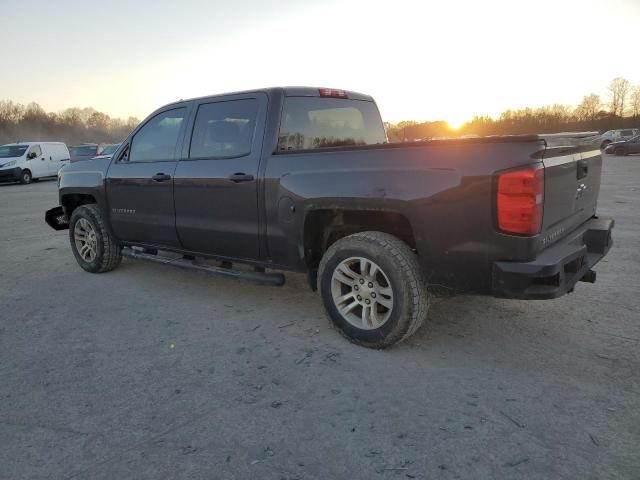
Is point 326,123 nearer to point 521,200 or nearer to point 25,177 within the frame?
point 521,200

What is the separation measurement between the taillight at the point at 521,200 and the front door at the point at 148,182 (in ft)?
9.90

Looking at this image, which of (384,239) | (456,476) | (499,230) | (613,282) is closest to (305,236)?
(384,239)

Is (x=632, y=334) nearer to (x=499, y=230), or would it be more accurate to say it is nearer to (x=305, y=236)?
(x=499, y=230)

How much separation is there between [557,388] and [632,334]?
43.0 inches

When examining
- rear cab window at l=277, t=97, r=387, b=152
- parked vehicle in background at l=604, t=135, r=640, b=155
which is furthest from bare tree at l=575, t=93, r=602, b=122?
rear cab window at l=277, t=97, r=387, b=152

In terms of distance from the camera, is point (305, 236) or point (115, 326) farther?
point (115, 326)

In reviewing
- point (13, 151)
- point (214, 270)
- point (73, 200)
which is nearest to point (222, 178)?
point (214, 270)

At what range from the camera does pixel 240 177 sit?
3.86 meters

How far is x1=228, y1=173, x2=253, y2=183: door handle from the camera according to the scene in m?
3.81

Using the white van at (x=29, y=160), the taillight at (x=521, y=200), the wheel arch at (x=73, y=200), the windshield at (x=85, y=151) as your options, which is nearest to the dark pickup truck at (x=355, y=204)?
the taillight at (x=521, y=200)

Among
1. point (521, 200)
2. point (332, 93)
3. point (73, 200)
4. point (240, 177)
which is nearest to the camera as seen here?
point (521, 200)

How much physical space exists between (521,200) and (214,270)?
8.71 ft

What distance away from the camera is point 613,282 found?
14.9ft

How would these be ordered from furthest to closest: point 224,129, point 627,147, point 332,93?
point 627,147 < point 332,93 < point 224,129
